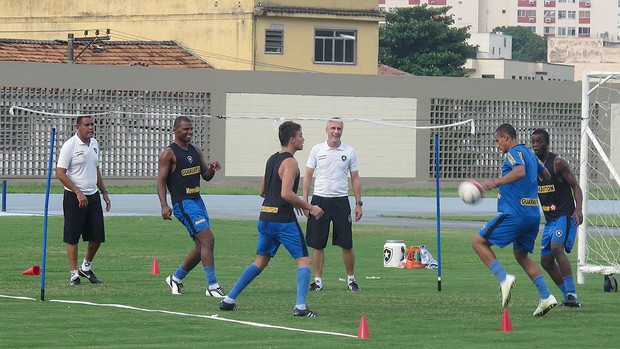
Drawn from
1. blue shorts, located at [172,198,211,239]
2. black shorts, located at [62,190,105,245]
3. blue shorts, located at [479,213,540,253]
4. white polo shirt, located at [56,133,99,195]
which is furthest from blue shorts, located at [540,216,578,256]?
white polo shirt, located at [56,133,99,195]

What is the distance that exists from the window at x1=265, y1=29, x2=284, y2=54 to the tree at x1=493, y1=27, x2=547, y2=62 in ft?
389

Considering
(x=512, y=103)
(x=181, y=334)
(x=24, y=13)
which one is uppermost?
(x=24, y=13)

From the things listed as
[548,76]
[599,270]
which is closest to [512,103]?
[599,270]

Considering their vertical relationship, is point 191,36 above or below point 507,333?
above

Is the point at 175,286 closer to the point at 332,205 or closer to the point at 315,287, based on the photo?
the point at 315,287

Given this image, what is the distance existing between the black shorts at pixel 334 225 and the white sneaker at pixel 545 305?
128 inches

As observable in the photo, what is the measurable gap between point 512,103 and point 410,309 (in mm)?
37631

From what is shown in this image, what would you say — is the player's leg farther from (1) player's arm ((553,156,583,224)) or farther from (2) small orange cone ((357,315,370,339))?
(2) small orange cone ((357,315,370,339))

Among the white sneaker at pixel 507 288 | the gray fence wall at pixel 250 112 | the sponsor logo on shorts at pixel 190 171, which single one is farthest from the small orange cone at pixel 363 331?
the gray fence wall at pixel 250 112

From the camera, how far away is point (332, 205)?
54.7ft

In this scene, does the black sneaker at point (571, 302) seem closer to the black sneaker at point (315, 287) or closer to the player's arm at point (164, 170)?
the black sneaker at point (315, 287)

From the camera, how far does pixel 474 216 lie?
33594mm

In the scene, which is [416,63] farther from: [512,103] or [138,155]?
[138,155]

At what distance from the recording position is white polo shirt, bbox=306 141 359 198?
16719mm
